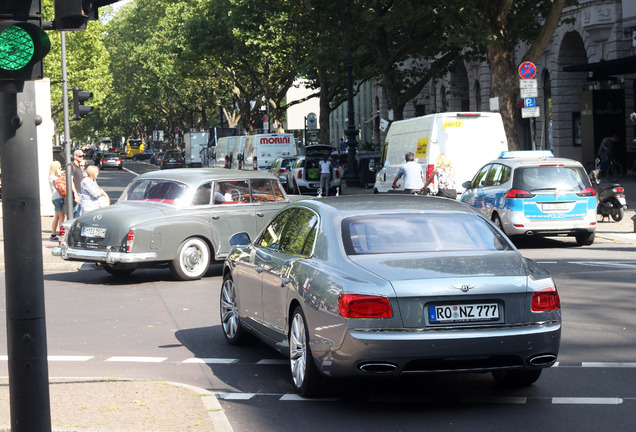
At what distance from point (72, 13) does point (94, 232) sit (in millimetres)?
9516

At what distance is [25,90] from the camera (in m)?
5.07

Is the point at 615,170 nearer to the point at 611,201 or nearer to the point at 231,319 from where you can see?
the point at 611,201

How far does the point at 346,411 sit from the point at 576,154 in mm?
35519

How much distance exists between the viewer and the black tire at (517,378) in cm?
728

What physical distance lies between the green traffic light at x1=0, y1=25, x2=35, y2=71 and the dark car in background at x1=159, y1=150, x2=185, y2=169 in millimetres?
74774

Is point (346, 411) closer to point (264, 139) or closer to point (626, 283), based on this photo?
point (626, 283)

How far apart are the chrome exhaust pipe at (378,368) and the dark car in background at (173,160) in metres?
73.6

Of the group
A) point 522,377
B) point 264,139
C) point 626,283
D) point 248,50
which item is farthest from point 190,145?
point 522,377

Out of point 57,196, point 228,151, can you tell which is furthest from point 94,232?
point 228,151

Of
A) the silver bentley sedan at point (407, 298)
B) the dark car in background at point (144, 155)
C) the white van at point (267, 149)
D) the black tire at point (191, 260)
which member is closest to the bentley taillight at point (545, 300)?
the silver bentley sedan at point (407, 298)

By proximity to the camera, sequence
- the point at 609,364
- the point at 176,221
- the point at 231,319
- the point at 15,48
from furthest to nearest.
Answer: the point at 176,221
the point at 231,319
the point at 609,364
the point at 15,48

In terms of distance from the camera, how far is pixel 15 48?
491 cm

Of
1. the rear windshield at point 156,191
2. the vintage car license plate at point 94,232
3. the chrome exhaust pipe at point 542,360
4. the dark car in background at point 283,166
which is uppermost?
the dark car in background at point 283,166

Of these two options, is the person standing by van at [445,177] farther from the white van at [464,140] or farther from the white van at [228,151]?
the white van at [228,151]
